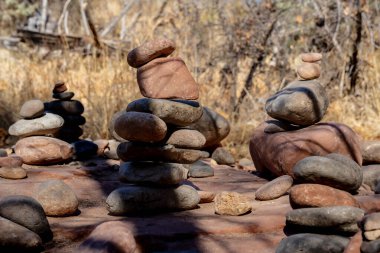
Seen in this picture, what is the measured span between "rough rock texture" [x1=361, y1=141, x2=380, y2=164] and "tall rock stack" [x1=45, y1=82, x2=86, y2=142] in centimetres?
294

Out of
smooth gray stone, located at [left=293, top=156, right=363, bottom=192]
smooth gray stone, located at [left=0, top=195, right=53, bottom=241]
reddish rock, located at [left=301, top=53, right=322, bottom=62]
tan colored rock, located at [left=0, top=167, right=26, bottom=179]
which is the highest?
reddish rock, located at [left=301, top=53, right=322, bottom=62]

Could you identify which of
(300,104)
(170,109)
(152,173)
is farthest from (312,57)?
(152,173)

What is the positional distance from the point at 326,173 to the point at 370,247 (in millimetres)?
895

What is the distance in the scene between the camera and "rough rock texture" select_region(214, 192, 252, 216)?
378 centimetres

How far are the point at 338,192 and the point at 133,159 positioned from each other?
4.65 feet

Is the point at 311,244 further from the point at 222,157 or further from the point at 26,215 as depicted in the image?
the point at 222,157

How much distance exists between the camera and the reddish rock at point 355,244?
293 cm

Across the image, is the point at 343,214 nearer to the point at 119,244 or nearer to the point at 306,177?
the point at 306,177

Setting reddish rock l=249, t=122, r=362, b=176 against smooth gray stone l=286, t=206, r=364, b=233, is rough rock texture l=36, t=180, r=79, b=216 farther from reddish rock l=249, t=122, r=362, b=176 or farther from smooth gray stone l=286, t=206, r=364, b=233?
reddish rock l=249, t=122, r=362, b=176

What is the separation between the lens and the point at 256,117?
797cm

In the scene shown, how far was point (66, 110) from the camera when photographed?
6.27 meters

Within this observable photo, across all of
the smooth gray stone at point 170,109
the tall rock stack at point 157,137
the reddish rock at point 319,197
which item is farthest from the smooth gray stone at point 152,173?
the reddish rock at point 319,197

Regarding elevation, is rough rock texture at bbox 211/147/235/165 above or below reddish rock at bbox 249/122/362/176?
below

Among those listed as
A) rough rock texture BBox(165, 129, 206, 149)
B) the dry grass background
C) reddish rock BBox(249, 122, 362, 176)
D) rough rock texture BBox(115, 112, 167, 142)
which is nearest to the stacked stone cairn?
reddish rock BBox(249, 122, 362, 176)
